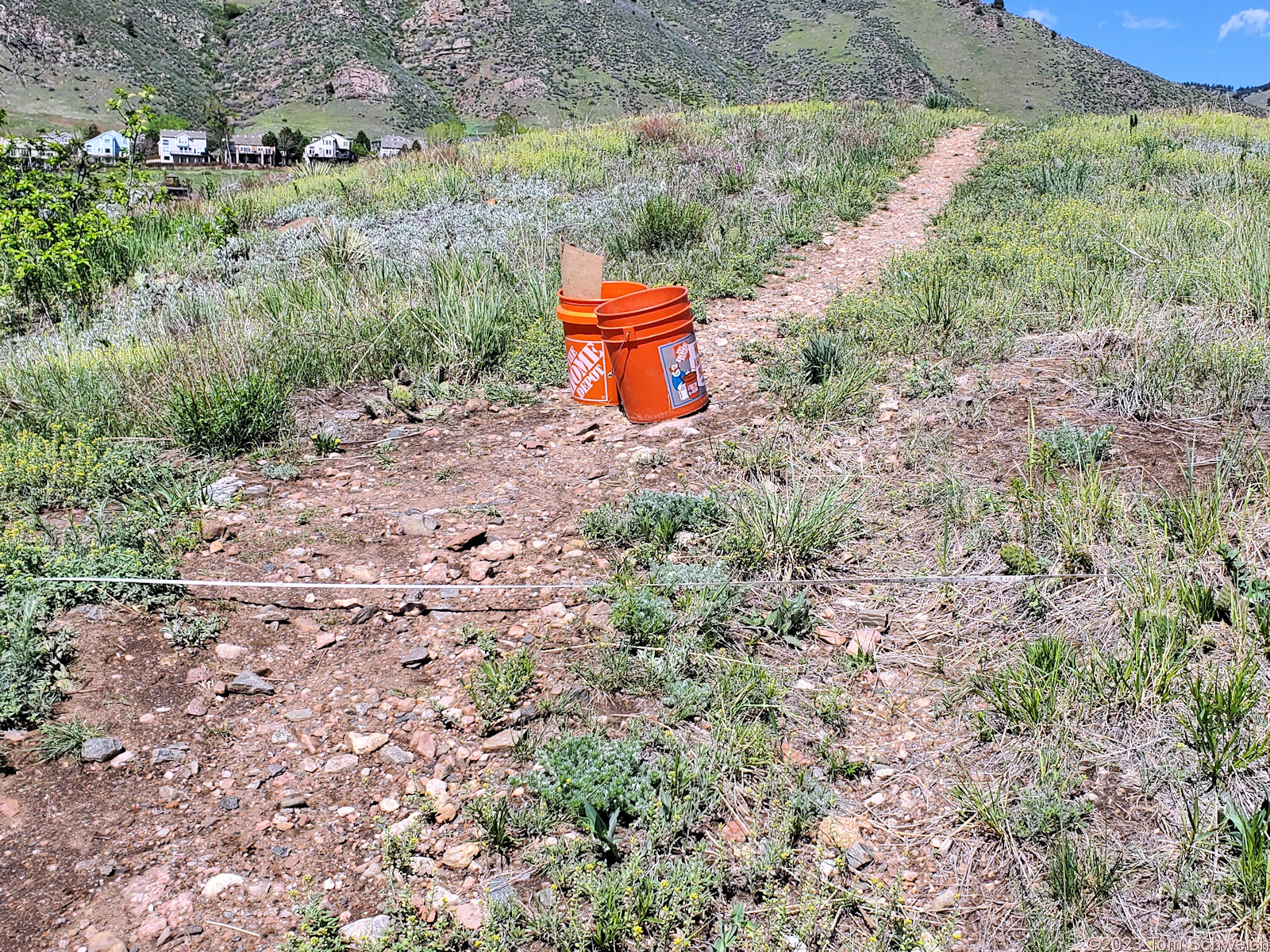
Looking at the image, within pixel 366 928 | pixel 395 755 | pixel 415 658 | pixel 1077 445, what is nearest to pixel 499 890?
pixel 366 928

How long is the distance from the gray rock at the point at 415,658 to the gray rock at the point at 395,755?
40 centimetres

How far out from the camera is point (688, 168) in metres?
10.6

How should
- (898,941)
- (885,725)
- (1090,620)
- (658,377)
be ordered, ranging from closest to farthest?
(898,941), (885,725), (1090,620), (658,377)

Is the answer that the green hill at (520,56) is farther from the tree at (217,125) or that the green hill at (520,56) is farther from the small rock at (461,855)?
the small rock at (461,855)

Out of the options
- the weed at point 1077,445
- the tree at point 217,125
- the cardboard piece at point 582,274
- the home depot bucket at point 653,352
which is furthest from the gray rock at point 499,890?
the tree at point 217,125

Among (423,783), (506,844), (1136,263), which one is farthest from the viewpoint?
(1136,263)

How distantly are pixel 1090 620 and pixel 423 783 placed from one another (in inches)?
88.7

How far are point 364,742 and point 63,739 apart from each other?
0.88 metres

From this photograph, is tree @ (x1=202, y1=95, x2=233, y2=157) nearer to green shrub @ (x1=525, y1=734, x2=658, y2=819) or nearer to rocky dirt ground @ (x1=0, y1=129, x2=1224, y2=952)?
rocky dirt ground @ (x1=0, y1=129, x2=1224, y2=952)

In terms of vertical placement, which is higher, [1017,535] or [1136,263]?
[1136,263]

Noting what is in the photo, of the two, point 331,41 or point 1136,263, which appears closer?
point 1136,263

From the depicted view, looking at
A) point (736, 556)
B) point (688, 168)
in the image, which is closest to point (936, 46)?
point (688, 168)

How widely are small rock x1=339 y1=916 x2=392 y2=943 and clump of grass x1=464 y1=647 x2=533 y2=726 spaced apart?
2.23 ft

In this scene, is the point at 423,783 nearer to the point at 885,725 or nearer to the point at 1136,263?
the point at 885,725
